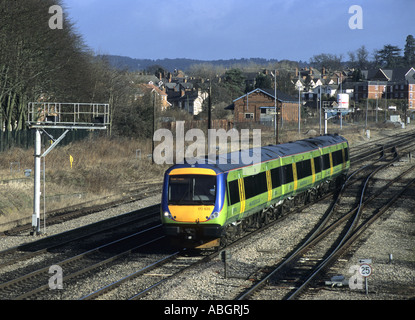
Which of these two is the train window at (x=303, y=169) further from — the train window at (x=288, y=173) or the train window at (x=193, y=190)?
the train window at (x=193, y=190)

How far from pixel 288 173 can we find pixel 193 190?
303 inches

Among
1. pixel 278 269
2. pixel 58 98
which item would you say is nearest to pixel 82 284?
pixel 278 269

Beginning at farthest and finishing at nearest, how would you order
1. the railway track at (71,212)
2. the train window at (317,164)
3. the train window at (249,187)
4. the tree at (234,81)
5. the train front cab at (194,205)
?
the tree at (234,81)
the train window at (317,164)
the railway track at (71,212)
the train window at (249,187)
the train front cab at (194,205)

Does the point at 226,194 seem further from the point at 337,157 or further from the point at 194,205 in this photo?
the point at 337,157

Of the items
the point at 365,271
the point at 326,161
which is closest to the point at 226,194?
the point at 365,271

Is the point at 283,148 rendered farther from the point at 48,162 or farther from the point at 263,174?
the point at 48,162

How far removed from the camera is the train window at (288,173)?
2376 centimetres

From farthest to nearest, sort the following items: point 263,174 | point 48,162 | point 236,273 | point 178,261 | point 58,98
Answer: point 58,98
point 48,162
point 263,174
point 178,261
point 236,273

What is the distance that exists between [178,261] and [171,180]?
2.33 meters

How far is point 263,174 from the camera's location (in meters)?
21.3

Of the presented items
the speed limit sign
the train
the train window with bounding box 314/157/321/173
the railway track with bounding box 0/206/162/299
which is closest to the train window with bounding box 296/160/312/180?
the train

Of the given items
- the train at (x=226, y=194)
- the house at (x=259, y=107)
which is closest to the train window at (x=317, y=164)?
the train at (x=226, y=194)

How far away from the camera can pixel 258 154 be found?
21.6 m

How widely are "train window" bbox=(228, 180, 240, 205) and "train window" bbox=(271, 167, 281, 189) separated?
3.81 m
